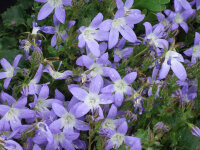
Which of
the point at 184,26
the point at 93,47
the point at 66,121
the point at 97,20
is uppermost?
the point at 97,20

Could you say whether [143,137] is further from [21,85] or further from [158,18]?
[158,18]

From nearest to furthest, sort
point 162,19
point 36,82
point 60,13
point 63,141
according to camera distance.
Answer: point 63,141, point 36,82, point 60,13, point 162,19

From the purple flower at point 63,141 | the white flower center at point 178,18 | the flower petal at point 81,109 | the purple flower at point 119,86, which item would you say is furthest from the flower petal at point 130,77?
the white flower center at point 178,18

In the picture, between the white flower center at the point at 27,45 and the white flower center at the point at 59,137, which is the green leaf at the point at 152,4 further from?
the white flower center at the point at 59,137

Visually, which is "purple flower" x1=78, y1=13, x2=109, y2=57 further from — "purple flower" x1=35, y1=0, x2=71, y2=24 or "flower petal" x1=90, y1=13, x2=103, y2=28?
"purple flower" x1=35, y1=0, x2=71, y2=24

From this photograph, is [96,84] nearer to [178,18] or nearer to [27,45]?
[27,45]

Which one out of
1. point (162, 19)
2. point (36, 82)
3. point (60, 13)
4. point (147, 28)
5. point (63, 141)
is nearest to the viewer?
point (63, 141)

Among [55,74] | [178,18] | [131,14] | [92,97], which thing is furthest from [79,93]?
[178,18]

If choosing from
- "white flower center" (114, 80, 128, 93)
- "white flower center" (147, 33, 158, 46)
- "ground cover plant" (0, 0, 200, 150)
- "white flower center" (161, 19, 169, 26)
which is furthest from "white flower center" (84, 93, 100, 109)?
"white flower center" (161, 19, 169, 26)
